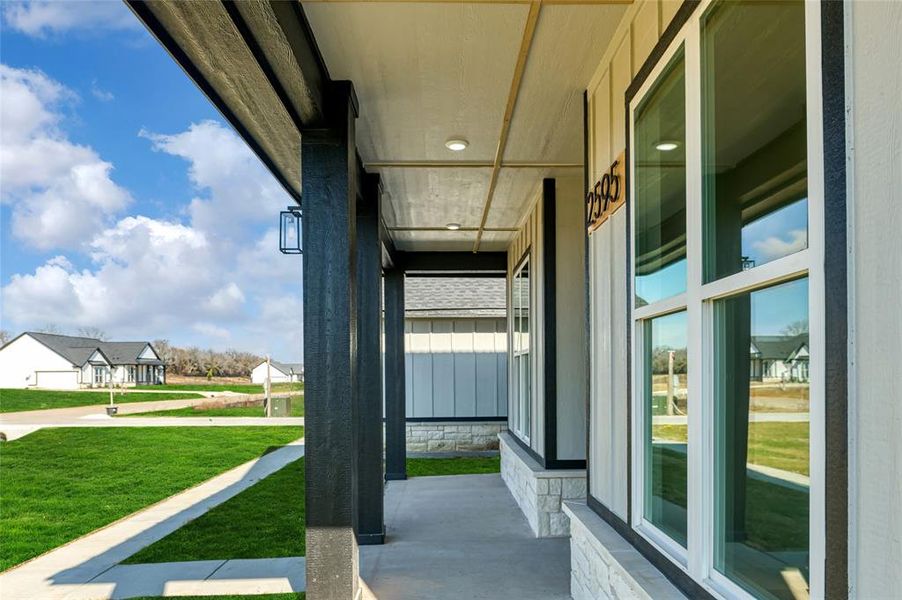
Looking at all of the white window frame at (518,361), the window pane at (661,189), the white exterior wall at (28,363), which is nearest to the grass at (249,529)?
the white window frame at (518,361)

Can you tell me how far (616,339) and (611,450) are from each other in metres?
0.60

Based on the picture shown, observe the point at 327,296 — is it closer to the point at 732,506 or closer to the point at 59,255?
the point at 732,506

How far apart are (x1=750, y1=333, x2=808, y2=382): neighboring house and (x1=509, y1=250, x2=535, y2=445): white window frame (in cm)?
468

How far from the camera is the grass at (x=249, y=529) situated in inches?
219

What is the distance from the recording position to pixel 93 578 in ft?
16.2

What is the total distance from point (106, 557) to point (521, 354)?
467cm

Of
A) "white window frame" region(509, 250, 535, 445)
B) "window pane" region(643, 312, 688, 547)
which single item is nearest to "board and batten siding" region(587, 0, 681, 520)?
"window pane" region(643, 312, 688, 547)

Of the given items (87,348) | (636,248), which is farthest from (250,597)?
(87,348)

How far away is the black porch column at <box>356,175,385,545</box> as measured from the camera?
5.61 m

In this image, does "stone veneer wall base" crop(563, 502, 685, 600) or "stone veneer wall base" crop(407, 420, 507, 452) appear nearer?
"stone veneer wall base" crop(563, 502, 685, 600)

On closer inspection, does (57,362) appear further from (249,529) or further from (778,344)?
(778,344)

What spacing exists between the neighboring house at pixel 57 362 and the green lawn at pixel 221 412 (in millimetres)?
25550

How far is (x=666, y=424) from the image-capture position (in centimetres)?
271

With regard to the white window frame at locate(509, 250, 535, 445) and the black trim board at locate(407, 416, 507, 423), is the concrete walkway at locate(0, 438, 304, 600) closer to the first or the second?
the white window frame at locate(509, 250, 535, 445)
